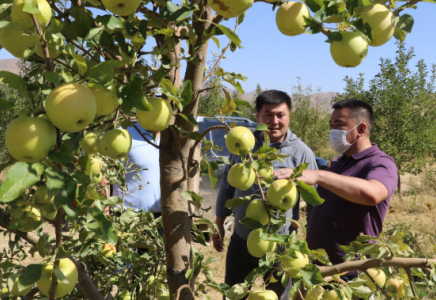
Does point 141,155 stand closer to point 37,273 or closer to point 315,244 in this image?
point 315,244

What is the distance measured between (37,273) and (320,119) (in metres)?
14.1

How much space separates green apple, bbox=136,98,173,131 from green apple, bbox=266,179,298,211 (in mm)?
413

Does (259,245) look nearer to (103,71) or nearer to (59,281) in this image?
(59,281)

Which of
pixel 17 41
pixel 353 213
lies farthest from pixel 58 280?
pixel 353 213

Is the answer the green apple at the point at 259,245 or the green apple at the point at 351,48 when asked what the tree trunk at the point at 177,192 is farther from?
the green apple at the point at 351,48

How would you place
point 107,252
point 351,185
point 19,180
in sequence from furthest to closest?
1. point 351,185
2. point 107,252
3. point 19,180

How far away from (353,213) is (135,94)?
2.06 metres

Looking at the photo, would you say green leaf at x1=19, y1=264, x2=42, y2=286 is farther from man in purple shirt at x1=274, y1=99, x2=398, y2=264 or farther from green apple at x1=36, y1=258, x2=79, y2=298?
man in purple shirt at x1=274, y1=99, x2=398, y2=264

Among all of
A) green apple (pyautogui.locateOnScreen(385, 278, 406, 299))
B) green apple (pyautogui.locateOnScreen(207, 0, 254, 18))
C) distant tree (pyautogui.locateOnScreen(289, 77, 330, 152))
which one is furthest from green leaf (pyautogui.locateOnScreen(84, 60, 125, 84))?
distant tree (pyautogui.locateOnScreen(289, 77, 330, 152))

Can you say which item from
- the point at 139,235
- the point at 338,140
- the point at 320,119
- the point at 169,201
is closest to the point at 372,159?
the point at 338,140

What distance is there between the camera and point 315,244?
273 centimetres

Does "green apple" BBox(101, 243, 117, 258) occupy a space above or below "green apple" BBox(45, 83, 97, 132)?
below

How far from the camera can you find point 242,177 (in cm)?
123

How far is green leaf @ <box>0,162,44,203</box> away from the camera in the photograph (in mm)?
685
